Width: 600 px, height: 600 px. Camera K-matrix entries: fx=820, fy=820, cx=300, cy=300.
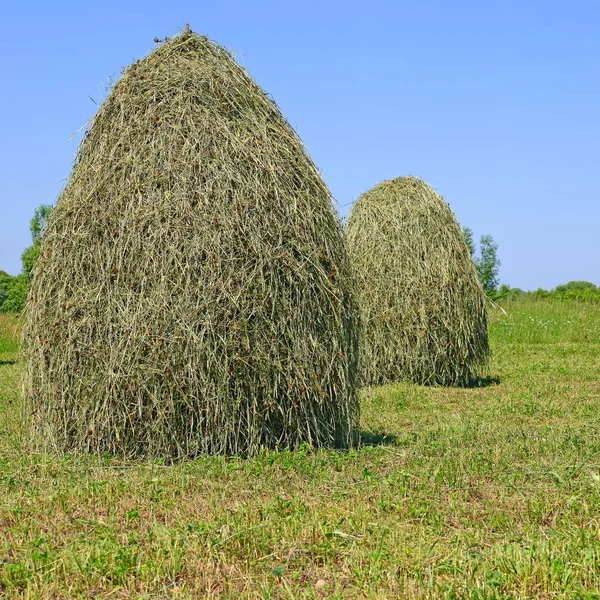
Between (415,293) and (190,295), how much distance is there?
311 inches

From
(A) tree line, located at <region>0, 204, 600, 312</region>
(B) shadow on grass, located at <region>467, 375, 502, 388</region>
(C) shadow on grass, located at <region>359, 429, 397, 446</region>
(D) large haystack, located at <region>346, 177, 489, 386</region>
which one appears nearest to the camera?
(C) shadow on grass, located at <region>359, 429, 397, 446</region>

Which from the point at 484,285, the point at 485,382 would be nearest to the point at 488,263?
the point at 484,285

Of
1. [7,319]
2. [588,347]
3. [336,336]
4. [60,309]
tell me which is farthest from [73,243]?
[7,319]

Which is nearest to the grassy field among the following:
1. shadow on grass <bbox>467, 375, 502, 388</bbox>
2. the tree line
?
shadow on grass <bbox>467, 375, 502, 388</bbox>

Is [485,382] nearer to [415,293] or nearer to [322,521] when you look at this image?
[415,293]

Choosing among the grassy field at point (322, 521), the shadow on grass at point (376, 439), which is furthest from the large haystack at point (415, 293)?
the grassy field at point (322, 521)

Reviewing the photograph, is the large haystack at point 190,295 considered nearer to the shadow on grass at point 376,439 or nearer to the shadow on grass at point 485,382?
the shadow on grass at point 376,439

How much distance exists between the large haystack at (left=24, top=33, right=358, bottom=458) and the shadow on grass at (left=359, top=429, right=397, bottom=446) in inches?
24.4

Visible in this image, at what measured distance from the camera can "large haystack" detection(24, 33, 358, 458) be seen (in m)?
7.45

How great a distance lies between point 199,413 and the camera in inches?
294

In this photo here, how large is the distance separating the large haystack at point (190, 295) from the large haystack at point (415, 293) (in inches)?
255

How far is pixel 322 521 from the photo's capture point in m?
5.56

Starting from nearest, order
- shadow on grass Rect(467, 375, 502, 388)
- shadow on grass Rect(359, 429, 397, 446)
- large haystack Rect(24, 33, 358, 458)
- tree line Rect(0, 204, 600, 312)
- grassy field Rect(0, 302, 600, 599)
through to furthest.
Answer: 1. grassy field Rect(0, 302, 600, 599)
2. large haystack Rect(24, 33, 358, 458)
3. shadow on grass Rect(359, 429, 397, 446)
4. shadow on grass Rect(467, 375, 502, 388)
5. tree line Rect(0, 204, 600, 312)

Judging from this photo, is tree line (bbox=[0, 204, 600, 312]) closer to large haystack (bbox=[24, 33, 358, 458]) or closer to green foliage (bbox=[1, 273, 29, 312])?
green foliage (bbox=[1, 273, 29, 312])
